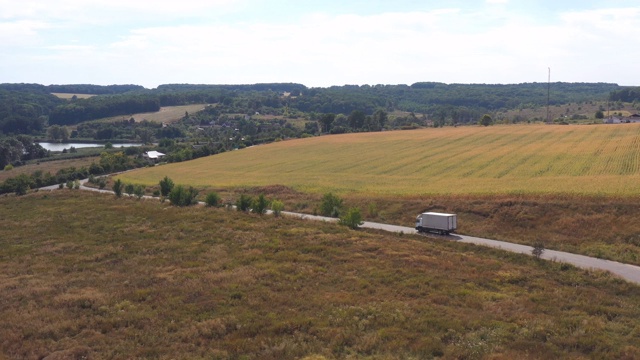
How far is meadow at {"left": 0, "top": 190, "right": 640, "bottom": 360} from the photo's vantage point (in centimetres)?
2011

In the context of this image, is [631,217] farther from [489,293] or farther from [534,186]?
[489,293]

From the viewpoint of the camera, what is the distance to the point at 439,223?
45344 millimetres

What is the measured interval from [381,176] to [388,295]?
47.6m

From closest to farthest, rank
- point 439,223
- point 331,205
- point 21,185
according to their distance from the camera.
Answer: point 439,223, point 331,205, point 21,185

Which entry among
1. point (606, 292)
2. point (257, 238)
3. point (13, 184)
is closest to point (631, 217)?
point (606, 292)

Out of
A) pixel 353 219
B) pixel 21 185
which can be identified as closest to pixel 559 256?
pixel 353 219

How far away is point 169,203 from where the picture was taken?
65500 mm

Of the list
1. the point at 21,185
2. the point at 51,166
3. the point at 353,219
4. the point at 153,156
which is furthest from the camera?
the point at 153,156

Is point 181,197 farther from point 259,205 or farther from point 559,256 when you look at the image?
point 559,256

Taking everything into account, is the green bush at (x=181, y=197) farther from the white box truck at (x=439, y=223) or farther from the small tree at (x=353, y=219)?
the white box truck at (x=439, y=223)

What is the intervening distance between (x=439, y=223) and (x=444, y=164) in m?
34.6

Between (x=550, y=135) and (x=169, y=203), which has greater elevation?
(x=550, y=135)

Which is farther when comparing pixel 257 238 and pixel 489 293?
pixel 257 238

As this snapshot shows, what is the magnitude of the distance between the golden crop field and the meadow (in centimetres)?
2147
